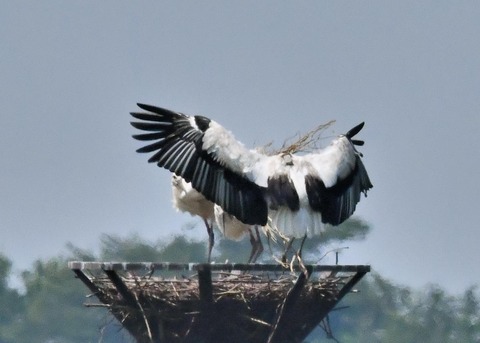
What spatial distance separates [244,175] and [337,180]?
652 mm

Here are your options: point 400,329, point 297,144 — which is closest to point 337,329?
point 400,329

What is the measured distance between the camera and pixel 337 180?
40.8 ft

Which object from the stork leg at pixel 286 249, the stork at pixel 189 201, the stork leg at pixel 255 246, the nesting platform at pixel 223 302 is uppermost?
the stork at pixel 189 201

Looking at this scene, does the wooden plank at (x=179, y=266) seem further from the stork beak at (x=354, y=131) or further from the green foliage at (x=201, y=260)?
the green foliage at (x=201, y=260)

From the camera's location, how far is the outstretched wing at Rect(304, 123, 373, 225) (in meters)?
12.2

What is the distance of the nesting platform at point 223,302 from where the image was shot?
11.8 meters

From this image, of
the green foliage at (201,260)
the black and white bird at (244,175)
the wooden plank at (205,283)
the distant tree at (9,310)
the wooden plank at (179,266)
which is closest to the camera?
the wooden plank at (179,266)

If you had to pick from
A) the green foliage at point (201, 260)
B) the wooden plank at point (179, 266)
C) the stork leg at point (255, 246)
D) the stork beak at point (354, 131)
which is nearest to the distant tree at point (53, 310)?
the green foliage at point (201, 260)

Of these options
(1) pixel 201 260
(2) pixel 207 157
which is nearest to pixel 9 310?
(1) pixel 201 260

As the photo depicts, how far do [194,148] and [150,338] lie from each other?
1.28 meters

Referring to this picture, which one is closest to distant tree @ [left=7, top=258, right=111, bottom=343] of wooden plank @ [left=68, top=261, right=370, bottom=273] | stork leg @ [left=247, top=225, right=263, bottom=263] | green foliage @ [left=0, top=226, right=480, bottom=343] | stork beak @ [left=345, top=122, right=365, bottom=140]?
green foliage @ [left=0, top=226, right=480, bottom=343]

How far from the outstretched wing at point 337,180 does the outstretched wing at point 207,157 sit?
1.17 ft

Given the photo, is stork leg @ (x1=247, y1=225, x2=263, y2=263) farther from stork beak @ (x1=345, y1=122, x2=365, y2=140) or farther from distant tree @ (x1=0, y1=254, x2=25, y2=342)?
distant tree @ (x1=0, y1=254, x2=25, y2=342)

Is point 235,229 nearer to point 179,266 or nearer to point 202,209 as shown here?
point 202,209
